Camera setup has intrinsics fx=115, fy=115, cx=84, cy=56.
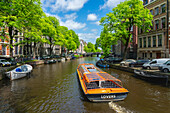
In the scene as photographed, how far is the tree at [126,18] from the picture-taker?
25188 millimetres

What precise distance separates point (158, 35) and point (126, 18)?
10000 mm

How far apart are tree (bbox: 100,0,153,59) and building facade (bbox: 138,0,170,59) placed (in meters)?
4.48

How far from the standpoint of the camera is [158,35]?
29.6m

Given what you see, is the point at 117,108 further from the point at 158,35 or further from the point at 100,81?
the point at 158,35

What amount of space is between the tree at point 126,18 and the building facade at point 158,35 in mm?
4481

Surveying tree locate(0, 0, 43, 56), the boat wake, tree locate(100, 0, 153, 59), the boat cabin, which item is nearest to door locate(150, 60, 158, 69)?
tree locate(100, 0, 153, 59)

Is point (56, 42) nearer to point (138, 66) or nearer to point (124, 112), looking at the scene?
point (138, 66)

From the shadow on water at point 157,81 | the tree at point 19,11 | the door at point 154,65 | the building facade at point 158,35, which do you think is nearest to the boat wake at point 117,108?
A: the shadow on water at point 157,81

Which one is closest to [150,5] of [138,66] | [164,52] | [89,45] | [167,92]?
[164,52]

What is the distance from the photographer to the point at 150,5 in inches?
1250

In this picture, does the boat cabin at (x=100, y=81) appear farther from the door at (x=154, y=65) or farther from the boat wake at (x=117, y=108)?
the door at (x=154, y=65)

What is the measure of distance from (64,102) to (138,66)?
19.1 metres

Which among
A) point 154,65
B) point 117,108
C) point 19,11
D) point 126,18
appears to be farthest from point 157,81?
point 19,11

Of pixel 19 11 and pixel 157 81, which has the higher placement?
pixel 19 11
